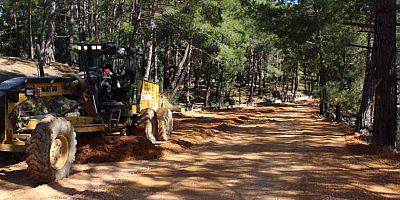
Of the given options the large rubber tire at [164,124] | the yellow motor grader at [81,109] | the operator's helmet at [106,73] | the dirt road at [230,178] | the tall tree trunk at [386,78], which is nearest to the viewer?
the dirt road at [230,178]

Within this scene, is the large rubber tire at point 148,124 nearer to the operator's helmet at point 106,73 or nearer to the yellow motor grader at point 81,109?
the yellow motor grader at point 81,109

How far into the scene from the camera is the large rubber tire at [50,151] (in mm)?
7227

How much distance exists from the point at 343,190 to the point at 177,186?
2882 millimetres

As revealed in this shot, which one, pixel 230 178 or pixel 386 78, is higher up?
pixel 386 78

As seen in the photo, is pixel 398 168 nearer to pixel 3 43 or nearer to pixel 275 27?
pixel 275 27

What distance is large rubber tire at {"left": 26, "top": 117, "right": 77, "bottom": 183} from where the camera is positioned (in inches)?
285

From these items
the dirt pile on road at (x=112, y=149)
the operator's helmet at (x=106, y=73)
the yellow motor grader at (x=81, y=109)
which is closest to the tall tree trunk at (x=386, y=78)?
the yellow motor grader at (x=81, y=109)

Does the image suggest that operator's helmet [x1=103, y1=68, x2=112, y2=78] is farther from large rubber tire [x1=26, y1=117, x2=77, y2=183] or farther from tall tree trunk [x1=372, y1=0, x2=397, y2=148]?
tall tree trunk [x1=372, y1=0, x2=397, y2=148]

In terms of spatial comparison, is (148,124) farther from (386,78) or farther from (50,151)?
(386,78)

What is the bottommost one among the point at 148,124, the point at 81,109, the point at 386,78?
the point at 148,124

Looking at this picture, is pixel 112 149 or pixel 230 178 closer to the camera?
pixel 230 178

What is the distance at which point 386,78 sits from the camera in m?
12.8

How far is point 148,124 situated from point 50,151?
4.89 meters

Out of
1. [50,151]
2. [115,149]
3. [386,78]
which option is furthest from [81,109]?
[386,78]
